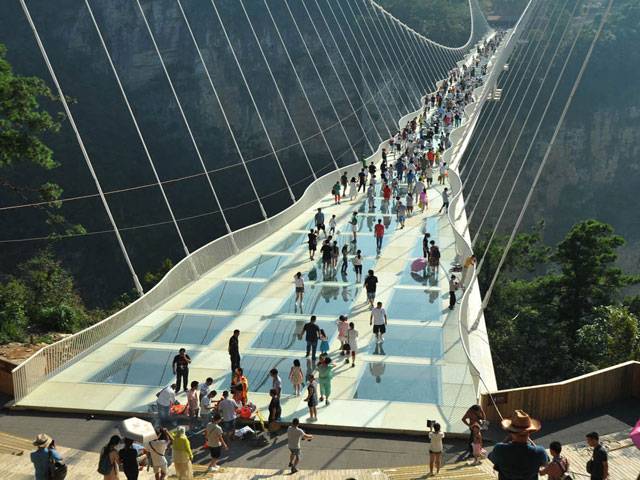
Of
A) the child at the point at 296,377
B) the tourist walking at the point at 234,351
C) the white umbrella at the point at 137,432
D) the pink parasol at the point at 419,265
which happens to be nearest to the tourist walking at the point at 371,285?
the pink parasol at the point at 419,265

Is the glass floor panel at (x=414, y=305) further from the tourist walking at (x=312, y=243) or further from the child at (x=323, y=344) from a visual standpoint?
the tourist walking at (x=312, y=243)

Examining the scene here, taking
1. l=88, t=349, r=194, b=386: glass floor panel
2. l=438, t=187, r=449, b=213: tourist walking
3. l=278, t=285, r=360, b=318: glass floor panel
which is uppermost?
l=438, t=187, r=449, b=213: tourist walking

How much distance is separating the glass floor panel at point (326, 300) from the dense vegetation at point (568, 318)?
7.76 meters

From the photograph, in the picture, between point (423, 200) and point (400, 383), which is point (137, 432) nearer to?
point (400, 383)

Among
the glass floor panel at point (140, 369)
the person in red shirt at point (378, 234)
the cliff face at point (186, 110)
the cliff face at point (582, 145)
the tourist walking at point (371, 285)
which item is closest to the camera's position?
the glass floor panel at point (140, 369)

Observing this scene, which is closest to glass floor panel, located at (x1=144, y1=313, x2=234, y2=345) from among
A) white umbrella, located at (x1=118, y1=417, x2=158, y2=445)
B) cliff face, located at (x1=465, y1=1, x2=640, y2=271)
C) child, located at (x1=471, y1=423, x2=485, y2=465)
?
white umbrella, located at (x1=118, y1=417, x2=158, y2=445)

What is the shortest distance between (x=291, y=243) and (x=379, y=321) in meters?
6.78

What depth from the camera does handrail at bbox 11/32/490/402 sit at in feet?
39.6

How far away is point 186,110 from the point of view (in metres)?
73.8

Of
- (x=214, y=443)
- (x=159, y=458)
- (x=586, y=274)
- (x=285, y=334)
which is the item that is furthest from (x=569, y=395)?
(x=586, y=274)

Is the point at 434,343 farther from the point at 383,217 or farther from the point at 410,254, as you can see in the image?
the point at 383,217

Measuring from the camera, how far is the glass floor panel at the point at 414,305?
1491cm

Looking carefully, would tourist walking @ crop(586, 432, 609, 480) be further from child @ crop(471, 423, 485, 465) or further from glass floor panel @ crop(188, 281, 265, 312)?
glass floor panel @ crop(188, 281, 265, 312)

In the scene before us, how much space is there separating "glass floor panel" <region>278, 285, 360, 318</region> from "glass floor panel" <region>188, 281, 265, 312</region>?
2.43ft
